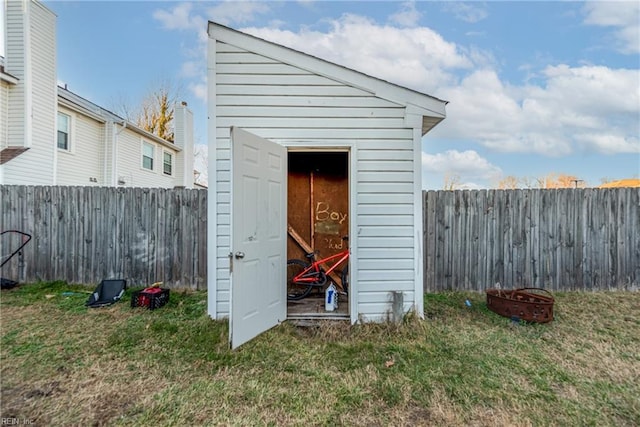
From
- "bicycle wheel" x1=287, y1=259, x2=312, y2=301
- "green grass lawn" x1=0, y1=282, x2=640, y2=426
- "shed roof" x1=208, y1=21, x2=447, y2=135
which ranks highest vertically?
"shed roof" x1=208, y1=21, x2=447, y2=135

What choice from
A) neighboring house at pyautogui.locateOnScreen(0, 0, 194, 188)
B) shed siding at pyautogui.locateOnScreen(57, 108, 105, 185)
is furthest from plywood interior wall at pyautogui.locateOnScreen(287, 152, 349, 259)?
shed siding at pyautogui.locateOnScreen(57, 108, 105, 185)

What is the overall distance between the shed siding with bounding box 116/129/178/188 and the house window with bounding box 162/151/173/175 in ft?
1.22

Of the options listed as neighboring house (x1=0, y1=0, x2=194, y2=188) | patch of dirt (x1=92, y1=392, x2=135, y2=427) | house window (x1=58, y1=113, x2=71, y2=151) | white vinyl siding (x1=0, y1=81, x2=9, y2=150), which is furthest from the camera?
house window (x1=58, y1=113, x2=71, y2=151)

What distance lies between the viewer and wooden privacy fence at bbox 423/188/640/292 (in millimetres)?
5207

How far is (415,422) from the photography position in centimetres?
201

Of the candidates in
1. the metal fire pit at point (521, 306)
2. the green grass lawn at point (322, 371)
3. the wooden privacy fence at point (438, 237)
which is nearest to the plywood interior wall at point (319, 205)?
the wooden privacy fence at point (438, 237)

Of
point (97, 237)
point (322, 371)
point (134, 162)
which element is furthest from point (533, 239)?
point (134, 162)

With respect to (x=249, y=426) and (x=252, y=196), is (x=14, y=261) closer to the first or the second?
(x=252, y=196)

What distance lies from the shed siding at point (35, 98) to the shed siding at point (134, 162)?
2436 mm

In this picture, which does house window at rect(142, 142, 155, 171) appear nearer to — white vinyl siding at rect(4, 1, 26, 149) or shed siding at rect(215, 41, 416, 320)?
white vinyl siding at rect(4, 1, 26, 149)

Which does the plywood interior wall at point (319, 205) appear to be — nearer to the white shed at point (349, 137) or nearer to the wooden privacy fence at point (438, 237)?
the wooden privacy fence at point (438, 237)

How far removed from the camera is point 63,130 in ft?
28.6

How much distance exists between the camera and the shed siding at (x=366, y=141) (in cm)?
370

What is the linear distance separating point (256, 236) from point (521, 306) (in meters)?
3.41
